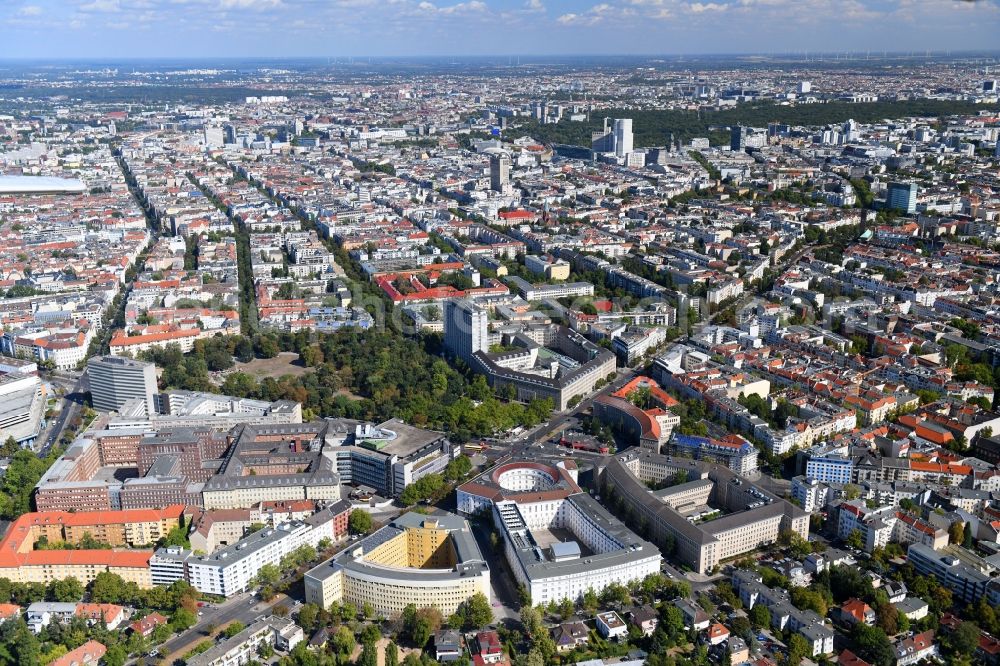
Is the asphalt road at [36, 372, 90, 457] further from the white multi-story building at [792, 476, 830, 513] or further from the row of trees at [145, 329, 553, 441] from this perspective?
the white multi-story building at [792, 476, 830, 513]

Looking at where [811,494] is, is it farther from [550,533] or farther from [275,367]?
[275,367]

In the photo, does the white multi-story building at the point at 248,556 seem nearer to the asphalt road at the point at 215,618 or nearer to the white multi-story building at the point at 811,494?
the asphalt road at the point at 215,618

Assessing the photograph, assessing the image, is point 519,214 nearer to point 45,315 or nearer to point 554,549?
point 45,315

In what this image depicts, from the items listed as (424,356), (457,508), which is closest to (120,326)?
(424,356)

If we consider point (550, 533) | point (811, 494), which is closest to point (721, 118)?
point (811, 494)

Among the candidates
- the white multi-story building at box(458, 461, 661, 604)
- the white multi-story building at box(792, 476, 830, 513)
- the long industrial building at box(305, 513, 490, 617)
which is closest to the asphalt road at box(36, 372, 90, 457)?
the long industrial building at box(305, 513, 490, 617)

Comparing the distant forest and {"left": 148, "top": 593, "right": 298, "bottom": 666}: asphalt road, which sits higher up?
the distant forest
